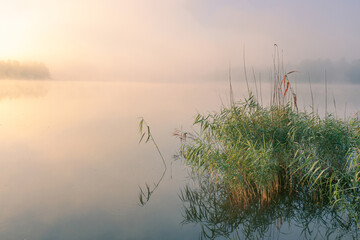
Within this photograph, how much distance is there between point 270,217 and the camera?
4.42 m

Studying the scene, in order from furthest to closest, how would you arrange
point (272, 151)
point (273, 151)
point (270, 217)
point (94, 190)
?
point (94, 190)
point (273, 151)
point (272, 151)
point (270, 217)

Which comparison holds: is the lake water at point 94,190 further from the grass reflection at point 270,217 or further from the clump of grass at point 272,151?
the clump of grass at point 272,151

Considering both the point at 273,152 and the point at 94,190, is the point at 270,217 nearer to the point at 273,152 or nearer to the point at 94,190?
the point at 273,152

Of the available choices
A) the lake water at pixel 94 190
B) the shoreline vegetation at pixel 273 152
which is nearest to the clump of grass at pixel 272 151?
the shoreline vegetation at pixel 273 152

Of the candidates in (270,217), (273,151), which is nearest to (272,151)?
(273,151)

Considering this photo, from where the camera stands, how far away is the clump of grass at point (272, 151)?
435 centimetres

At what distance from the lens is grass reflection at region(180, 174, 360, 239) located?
4035 mm

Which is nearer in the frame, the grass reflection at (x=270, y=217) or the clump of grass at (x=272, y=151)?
the grass reflection at (x=270, y=217)

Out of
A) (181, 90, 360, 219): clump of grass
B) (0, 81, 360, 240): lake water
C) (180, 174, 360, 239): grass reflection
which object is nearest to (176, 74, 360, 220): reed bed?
(181, 90, 360, 219): clump of grass

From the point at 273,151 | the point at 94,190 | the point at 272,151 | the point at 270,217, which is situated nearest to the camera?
the point at 270,217

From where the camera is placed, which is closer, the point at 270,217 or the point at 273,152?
the point at 270,217

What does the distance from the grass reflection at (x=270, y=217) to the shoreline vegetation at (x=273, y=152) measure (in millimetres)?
69

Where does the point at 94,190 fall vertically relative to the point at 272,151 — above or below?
below

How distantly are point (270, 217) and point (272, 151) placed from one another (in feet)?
3.21
